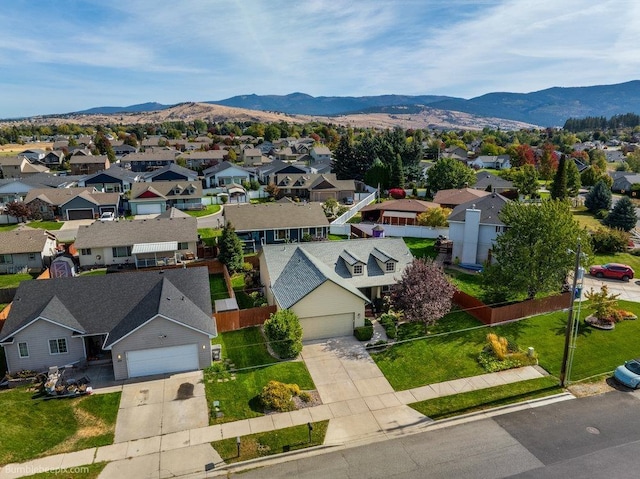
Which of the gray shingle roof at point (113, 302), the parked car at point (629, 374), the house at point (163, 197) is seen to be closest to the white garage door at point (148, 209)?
the house at point (163, 197)

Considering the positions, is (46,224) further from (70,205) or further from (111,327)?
(111,327)

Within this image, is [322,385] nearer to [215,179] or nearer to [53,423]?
[53,423]

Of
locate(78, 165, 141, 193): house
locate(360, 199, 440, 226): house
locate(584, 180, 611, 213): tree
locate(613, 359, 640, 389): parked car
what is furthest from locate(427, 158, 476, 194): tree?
locate(78, 165, 141, 193): house

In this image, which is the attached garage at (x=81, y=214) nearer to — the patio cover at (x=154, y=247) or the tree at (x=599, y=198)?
the patio cover at (x=154, y=247)

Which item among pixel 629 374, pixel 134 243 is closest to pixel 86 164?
pixel 134 243

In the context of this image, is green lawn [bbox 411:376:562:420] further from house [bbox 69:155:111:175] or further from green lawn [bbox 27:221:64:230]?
house [bbox 69:155:111:175]

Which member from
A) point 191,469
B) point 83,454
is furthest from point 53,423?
point 191,469

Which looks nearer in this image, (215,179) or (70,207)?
(70,207)
